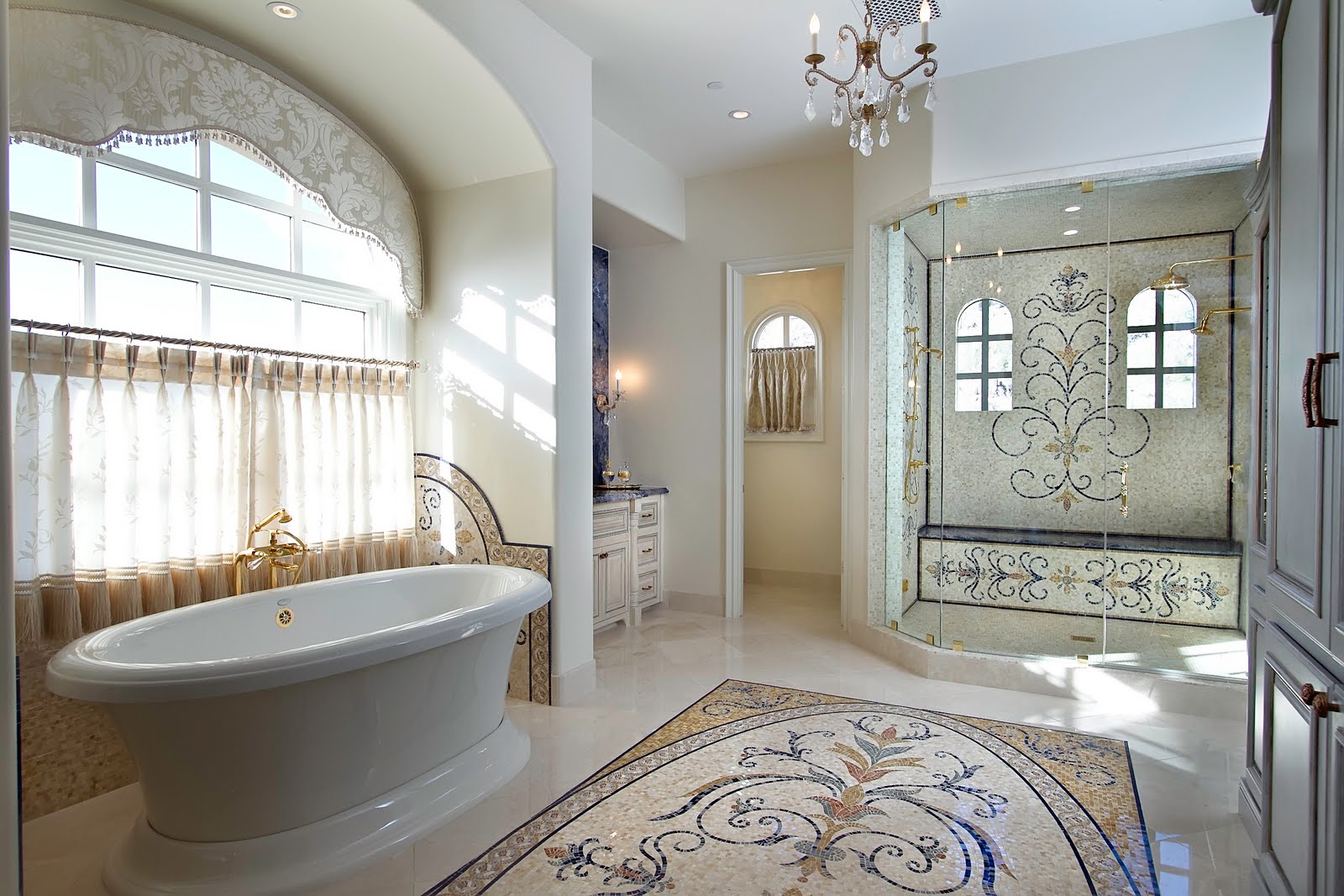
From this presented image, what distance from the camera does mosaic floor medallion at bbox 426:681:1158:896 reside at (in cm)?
207

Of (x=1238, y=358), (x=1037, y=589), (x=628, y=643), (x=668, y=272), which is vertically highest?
(x=668, y=272)

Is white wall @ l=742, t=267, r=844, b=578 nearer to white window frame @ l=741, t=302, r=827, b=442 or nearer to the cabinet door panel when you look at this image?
white window frame @ l=741, t=302, r=827, b=442

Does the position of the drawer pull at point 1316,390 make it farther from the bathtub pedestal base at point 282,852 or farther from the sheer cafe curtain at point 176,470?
the sheer cafe curtain at point 176,470

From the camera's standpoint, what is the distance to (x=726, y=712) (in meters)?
3.33

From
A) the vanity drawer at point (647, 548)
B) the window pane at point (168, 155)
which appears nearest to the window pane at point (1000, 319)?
the vanity drawer at point (647, 548)

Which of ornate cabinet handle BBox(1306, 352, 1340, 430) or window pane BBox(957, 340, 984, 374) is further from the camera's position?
window pane BBox(957, 340, 984, 374)

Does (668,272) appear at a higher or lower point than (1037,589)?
higher

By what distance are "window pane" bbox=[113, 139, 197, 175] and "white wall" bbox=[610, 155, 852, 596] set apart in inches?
115

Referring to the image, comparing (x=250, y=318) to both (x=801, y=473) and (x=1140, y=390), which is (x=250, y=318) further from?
(x=801, y=473)

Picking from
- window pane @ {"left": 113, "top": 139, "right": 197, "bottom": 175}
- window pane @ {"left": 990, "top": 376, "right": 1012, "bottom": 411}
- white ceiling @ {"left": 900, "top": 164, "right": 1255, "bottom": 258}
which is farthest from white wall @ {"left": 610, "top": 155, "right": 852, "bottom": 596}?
window pane @ {"left": 113, "top": 139, "right": 197, "bottom": 175}

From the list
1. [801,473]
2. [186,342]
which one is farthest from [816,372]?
[186,342]

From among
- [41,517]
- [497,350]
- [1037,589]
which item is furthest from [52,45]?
[1037,589]

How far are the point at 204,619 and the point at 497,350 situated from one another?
1.62 m

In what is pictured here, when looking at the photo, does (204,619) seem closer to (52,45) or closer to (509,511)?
(509,511)
